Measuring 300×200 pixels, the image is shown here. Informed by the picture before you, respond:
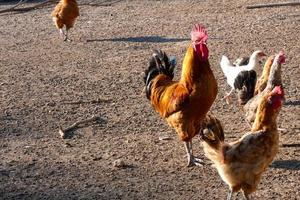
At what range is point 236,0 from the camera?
50.3ft

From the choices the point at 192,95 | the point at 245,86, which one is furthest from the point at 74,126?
the point at 245,86

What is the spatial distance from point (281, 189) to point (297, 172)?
1.38 feet

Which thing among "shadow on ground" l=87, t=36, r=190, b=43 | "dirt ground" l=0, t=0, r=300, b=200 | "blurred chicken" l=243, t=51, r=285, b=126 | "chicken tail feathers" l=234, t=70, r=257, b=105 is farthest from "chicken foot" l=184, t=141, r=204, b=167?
"shadow on ground" l=87, t=36, r=190, b=43

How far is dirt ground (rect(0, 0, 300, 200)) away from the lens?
20.6 ft

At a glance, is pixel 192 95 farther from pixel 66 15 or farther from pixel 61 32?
pixel 61 32

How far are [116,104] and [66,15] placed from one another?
476 centimetres

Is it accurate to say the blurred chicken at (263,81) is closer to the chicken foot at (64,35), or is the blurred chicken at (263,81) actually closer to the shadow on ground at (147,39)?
the shadow on ground at (147,39)

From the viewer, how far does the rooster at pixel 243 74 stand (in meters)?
7.45

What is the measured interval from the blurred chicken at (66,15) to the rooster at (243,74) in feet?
16.4

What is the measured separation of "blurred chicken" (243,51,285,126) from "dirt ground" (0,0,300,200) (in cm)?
48

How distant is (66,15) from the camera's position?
1283 cm

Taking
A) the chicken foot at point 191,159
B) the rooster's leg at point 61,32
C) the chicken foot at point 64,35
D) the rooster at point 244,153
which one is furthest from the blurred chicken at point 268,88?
the rooster's leg at point 61,32

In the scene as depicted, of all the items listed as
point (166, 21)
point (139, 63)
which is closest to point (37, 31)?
point (166, 21)

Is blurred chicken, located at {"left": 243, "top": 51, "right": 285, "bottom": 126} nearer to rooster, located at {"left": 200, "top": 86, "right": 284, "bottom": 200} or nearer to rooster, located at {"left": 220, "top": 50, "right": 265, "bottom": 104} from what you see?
rooster, located at {"left": 220, "top": 50, "right": 265, "bottom": 104}
